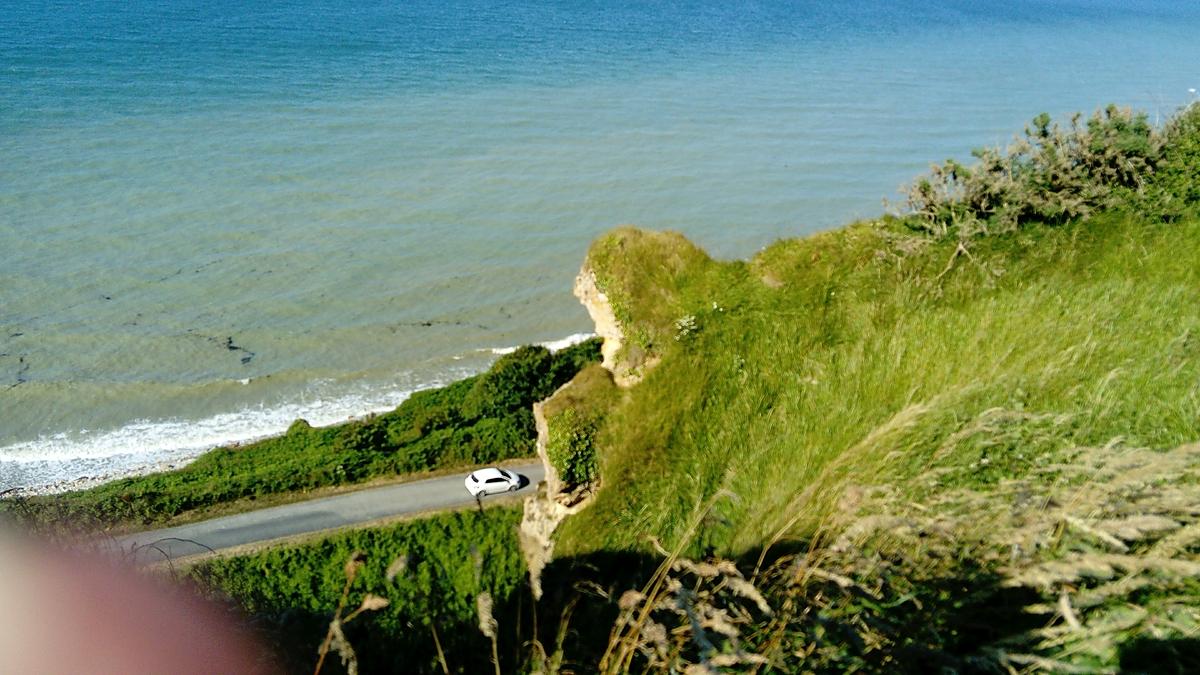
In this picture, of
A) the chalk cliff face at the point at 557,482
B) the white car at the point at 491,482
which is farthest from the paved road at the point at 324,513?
the chalk cliff face at the point at 557,482

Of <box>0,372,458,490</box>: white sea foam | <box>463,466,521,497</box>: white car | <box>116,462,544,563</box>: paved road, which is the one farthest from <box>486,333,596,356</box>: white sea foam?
<box>463,466,521,497</box>: white car

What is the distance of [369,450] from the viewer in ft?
80.7

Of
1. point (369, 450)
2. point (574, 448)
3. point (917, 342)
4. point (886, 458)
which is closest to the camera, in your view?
point (886, 458)

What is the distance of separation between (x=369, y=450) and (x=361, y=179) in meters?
25.8

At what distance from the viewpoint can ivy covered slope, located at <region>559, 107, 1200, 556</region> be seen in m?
7.01

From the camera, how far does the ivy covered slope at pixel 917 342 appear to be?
7.01 m

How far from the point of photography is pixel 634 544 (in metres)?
8.84

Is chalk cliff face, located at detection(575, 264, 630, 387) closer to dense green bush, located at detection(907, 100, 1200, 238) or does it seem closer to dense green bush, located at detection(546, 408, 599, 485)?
dense green bush, located at detection(546, 408, 599, 485)

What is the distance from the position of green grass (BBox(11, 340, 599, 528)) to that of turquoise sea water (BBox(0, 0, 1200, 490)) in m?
3.63

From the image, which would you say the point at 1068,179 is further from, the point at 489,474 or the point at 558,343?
the point at 558,343

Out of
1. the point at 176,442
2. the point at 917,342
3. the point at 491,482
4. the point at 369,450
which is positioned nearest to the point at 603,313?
the point at 917,342

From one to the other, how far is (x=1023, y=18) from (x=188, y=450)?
139m

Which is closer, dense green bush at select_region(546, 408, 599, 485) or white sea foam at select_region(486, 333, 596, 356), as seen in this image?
dense green bush at select_region(546, 408, 599, 485)

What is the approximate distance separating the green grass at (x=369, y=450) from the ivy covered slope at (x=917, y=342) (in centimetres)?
1233
